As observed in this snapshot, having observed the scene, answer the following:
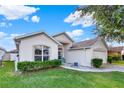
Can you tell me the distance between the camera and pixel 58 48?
62.3 feet

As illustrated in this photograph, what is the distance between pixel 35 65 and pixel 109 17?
17.0 ft

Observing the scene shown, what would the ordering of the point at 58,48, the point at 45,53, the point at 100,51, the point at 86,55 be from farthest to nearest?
the point at 58,48 → the point at 100,51 → the point at 86,55 → the point at 45,53

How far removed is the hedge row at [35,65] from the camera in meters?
13.0

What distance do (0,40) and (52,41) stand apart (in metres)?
4.11

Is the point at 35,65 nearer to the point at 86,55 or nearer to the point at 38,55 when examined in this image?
the point at 38,55

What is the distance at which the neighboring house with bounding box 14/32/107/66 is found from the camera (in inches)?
590

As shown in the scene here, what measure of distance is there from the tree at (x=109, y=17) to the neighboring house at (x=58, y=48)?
12.5 feet

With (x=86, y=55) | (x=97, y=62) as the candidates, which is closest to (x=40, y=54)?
(x=86, y=55)

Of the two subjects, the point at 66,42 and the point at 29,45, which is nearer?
the point at 29,45

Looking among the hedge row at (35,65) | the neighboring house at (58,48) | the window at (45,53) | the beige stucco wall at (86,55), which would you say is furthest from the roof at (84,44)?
the hedge row at (35,65)

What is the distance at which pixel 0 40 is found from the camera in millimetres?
13188

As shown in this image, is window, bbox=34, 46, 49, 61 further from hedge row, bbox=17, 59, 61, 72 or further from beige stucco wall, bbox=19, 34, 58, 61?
hedge row, bbox=17, 59, 61, 72

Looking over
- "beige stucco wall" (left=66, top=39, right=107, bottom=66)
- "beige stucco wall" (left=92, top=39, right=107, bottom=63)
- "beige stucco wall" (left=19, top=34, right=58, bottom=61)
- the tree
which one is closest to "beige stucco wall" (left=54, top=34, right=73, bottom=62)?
"beige stucco wall" (left=66, top=39, right=107, bottom=66)

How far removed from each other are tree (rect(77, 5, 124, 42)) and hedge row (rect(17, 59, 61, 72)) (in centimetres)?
378
